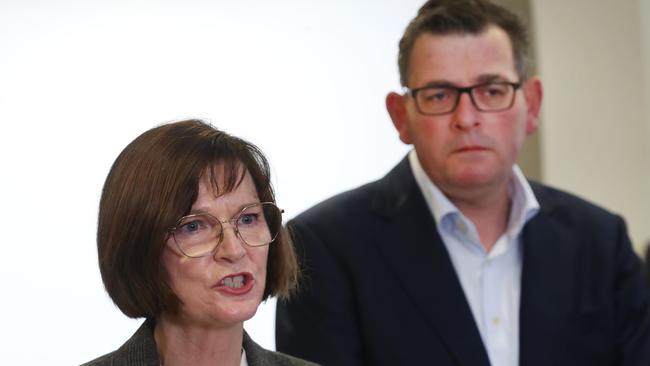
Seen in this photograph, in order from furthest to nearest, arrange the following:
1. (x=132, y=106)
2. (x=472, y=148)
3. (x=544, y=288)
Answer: (x=132, y=106) → (x=544, y=288) → (x=472, y=148)

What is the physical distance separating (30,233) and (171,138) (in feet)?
4.84

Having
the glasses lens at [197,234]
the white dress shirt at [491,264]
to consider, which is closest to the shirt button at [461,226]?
the white dress shirt at [491,264]

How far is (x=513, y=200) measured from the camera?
8.02 feet

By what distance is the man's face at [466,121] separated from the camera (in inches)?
87.9

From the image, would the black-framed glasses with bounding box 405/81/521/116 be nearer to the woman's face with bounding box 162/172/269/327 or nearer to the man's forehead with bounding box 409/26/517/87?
the man's forehead with bounding box 409/26/517/87

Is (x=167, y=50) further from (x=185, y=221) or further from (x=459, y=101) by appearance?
(x=185, y=221)

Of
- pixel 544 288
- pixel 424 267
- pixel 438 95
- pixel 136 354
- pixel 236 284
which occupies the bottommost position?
pixel 544 288

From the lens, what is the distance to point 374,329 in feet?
7.36

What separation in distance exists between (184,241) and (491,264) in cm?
95

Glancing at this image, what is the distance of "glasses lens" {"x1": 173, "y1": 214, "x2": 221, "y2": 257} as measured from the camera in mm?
1700

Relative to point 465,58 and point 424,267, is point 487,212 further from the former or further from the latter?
point 465,58

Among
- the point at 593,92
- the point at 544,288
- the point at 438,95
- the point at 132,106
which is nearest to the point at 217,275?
the point at 438,95

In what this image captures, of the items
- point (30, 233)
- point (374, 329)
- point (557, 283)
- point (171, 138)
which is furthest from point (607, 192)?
point (171, 138)

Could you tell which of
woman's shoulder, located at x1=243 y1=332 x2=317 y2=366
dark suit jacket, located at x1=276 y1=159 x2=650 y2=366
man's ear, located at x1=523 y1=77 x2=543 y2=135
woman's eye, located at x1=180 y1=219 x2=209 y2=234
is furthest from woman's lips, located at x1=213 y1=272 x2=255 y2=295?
man's ear, located at x1=523 y1=77 x2=543 y2=135
